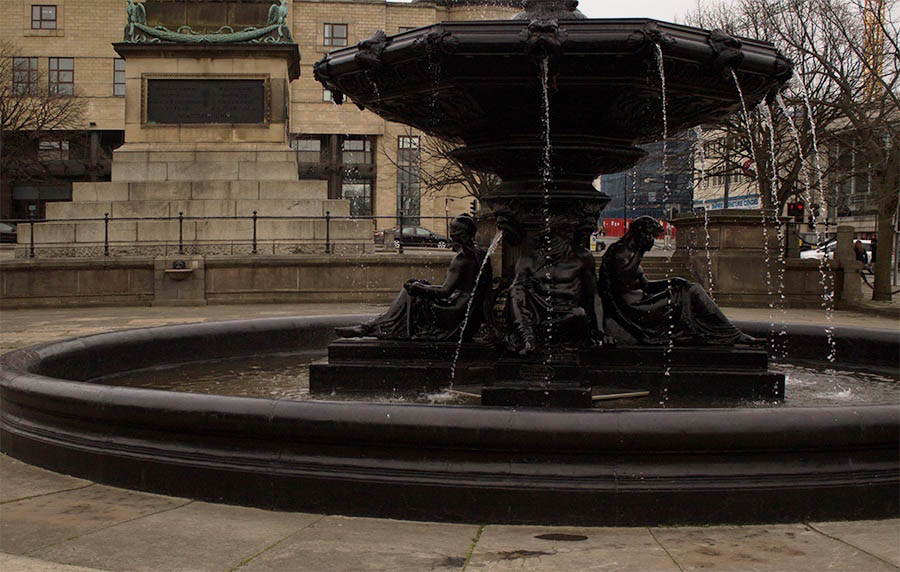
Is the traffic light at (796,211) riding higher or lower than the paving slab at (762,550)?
higher

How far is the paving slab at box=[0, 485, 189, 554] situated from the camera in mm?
5387

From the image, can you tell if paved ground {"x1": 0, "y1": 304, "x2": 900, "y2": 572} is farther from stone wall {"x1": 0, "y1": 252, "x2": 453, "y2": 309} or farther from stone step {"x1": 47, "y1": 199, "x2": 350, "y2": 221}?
stone step {"x1": 47, "y1": 199, "x2": 350, "y2": 221}

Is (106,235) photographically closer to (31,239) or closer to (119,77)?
(31,239)

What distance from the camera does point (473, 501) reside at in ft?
18.9

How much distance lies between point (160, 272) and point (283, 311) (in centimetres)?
353

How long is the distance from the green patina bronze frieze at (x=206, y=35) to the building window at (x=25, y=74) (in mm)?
37035

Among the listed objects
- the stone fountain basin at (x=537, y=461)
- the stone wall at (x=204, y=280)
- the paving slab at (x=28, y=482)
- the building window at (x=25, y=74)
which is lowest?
the paving slab at (x=28, y=482)

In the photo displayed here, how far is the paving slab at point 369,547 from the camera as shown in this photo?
194 inches

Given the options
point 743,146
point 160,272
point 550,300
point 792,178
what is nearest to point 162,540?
point 550,300

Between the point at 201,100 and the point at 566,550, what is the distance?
936 inches

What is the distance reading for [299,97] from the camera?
75312 mm

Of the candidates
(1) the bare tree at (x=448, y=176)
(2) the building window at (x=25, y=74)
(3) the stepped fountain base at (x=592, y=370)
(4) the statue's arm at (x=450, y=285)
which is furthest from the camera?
(2) the building window at (x=25, y=74)

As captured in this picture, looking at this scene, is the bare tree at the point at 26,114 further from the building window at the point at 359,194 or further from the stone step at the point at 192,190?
the building window at the point at 359,194

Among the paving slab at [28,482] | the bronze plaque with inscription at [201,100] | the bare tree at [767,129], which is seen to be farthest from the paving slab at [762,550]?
the bare tree at [767,129]
